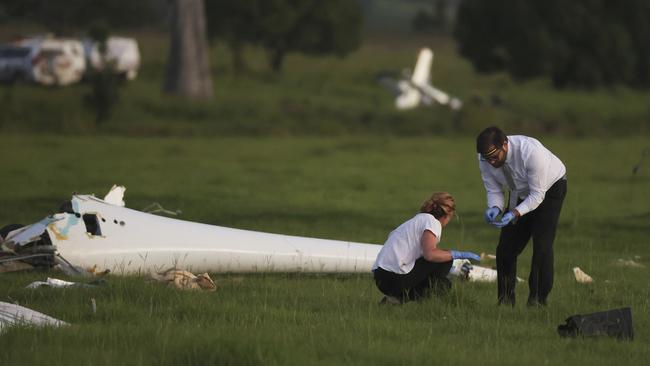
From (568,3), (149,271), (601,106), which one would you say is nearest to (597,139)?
(601,106)

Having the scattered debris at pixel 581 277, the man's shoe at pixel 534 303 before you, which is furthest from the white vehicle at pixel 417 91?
the man's shoe at pixel 534 303

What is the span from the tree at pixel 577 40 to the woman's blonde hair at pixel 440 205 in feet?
160

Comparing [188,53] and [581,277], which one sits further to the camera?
[188,53]

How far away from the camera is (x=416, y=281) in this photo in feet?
35.3

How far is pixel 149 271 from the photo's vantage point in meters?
13.0

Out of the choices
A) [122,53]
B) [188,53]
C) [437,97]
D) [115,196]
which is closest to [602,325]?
[115,196]

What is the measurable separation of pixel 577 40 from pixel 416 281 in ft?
166

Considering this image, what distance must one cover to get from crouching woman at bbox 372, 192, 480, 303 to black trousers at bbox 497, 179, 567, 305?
57 centimetres

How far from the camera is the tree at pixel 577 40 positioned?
58.8 metres

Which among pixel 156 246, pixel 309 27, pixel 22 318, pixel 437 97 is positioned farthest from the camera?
pixel 309 27

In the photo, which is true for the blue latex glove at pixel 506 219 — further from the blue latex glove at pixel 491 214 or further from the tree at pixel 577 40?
the tree at pixel 577 40

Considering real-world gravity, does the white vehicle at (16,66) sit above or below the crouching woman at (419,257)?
above

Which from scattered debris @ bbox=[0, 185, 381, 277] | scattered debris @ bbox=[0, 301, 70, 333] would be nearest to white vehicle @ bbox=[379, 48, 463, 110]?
scattered debris @ bbox=[0, 185, 381, 277]

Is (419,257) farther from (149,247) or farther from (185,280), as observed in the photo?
(149,247)
